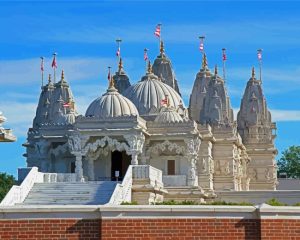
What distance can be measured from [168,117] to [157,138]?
2.06m

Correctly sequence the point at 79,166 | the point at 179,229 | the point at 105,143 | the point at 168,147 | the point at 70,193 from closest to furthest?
the point at 179,229, the point at 70,193, the point at 79,166, the point at 105,143, the point at 168,147

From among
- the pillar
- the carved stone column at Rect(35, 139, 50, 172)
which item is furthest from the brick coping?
the carved stone column at Rect(35, 139, 50, 172)

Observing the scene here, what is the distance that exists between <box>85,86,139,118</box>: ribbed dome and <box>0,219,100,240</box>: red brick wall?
1291 inches

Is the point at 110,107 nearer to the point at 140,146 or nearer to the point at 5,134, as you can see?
the point at 140,146

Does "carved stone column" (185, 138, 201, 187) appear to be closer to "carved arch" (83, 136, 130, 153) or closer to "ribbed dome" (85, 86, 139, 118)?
"ribbed dome" (85, 86, 139, 118)

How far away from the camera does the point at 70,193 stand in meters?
38.4

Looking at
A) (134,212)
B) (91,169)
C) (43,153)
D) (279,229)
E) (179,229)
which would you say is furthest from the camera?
(43,153)

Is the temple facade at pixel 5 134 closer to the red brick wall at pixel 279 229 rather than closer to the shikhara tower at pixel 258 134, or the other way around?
the red brick wall at pixel 279 229

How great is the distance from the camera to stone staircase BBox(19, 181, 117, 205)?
121ft

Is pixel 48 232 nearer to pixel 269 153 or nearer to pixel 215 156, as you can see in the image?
pixel 215 156

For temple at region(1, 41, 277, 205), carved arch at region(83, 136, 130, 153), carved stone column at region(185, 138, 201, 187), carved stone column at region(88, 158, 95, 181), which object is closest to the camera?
temple at region(1, 41, 277, 205)

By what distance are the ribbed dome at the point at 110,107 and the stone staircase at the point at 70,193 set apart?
10.4 meters

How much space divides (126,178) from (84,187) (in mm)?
2377

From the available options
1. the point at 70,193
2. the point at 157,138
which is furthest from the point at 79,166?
the point at 70,193
